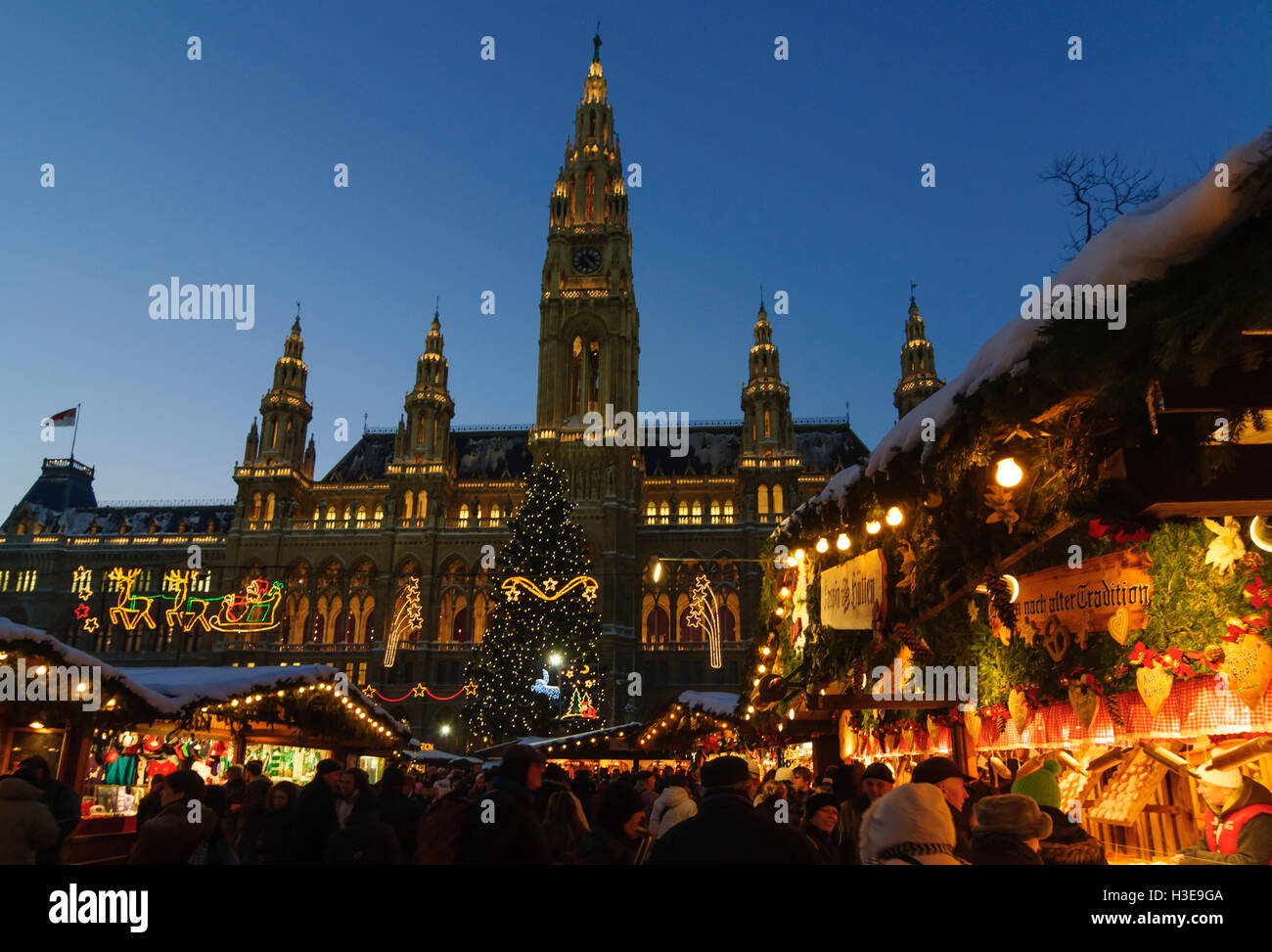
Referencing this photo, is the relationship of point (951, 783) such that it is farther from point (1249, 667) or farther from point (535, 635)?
point (535, 635)

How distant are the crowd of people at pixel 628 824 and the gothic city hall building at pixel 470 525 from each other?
132 ft

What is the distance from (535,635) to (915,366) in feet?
101

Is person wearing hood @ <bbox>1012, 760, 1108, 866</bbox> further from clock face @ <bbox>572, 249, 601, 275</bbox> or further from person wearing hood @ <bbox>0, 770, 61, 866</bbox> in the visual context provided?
clock face @ <bbox>572, 249, 601, 275</bbox>

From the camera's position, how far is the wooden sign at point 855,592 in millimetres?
7152

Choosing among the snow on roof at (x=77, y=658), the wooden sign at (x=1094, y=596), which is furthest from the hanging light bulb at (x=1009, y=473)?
the snow on roof at (x=77, y=658)

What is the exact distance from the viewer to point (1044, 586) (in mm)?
6086

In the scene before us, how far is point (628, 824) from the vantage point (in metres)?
5.25

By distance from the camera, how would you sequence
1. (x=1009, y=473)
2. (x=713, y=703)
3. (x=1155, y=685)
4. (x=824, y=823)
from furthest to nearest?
(x=713, y=703)
(x=824, y=823)
(x=1155, y=685)
(x=1009, y=473)

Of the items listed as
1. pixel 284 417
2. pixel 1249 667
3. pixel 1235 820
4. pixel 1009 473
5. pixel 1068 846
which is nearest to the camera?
pixel 1068 846

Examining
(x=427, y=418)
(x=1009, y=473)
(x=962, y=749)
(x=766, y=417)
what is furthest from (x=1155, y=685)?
(x=427, y=418)

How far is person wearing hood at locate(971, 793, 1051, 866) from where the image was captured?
3312 millimetres

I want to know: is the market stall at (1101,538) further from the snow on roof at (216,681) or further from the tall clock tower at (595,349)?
the tall clock tower at (595,349)

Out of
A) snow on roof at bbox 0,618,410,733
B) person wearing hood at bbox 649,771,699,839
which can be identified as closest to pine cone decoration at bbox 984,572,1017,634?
person wearing hood at bbox 649,771,699,839
